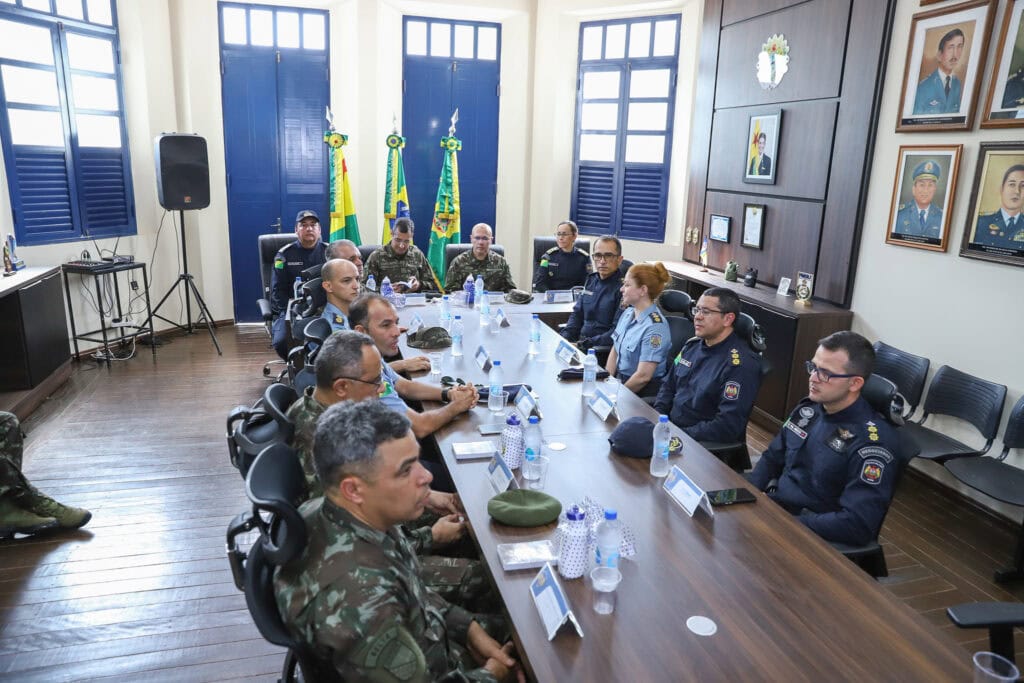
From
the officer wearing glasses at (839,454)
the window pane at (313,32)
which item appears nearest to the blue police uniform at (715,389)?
the officer wearing glasses at (839,454)

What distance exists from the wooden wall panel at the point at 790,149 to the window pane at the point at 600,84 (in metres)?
1.64

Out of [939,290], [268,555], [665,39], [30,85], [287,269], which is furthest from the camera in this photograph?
[665,39]

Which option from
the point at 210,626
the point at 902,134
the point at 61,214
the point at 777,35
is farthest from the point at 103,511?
the point at 777,35

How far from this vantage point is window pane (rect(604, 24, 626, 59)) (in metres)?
7.59

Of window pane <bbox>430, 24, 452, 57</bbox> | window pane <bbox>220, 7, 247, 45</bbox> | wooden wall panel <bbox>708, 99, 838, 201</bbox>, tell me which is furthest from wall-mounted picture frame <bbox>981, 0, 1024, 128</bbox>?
window pane <bbox>220, 7, 247, 45</bbox>

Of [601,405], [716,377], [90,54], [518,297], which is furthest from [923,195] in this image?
[90,54]

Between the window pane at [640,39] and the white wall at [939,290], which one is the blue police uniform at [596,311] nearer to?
the white wall at [939,290]

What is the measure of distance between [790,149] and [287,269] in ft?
14.0

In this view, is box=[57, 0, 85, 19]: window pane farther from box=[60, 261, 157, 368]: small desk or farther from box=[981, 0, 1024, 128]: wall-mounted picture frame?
box=[981, 0, 1024, 128]: wall-mounted picture frame

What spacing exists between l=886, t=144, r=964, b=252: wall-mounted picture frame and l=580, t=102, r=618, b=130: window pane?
3.82 meters

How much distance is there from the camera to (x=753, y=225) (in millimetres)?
5926

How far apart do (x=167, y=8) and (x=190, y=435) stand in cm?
464

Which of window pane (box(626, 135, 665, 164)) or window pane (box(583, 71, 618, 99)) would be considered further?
window pane (box(583, 71, 618, 99))

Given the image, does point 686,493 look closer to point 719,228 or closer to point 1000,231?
point 1000,231
